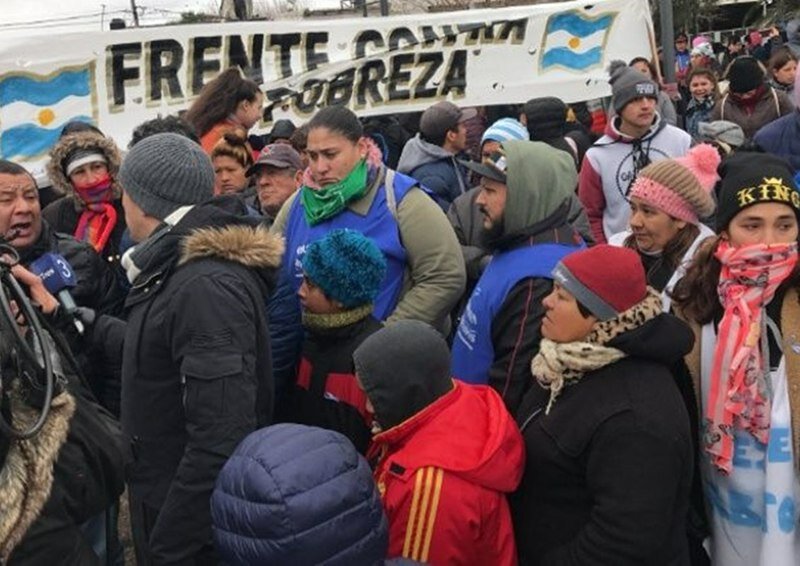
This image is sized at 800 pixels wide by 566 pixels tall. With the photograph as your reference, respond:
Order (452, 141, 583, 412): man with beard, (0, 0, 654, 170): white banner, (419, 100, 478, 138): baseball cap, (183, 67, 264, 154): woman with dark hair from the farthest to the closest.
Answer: (419, 100, 478, 138): baseball cap → (0, 0, 654, 170): white banner → (183, 67, 264, 154): woman with dark hair → (452, 141, 583, 412): man with beard

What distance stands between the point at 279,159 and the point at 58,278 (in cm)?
145

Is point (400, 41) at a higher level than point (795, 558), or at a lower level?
higher

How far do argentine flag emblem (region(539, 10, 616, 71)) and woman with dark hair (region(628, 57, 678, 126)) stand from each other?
12.4 inches

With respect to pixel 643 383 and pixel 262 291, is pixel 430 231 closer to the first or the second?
pixel 262 291

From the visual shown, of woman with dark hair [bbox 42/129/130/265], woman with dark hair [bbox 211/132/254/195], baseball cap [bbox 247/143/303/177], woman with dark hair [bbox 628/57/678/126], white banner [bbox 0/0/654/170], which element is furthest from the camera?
woman with dark hair [bbox 628/57/678/126]

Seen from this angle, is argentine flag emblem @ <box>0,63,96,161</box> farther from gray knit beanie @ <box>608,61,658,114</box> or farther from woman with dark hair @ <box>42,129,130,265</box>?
gray knit beanie @ <box>608,61,658,114</box>

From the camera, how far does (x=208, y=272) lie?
2.24m

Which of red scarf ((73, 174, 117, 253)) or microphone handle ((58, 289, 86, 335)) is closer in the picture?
microphone handle ((58, 289, 86, 335))

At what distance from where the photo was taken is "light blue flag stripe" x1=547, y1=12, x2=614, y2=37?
6.40 meters

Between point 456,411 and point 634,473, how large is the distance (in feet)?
1.53

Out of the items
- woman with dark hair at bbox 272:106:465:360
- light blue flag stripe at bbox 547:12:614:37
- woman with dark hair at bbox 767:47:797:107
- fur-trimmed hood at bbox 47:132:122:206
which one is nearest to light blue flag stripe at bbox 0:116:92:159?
fur-trimmed hood at bbox 47:132:122:206

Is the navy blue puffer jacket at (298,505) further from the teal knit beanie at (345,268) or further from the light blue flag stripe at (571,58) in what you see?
the light blue flag stripe at (571,58)

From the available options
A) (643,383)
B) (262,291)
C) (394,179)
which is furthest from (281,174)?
(643,383)

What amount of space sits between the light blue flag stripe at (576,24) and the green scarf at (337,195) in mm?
3692
